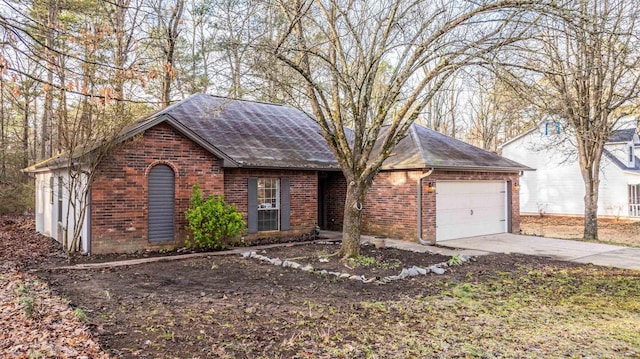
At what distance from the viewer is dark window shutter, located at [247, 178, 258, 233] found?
12.2m

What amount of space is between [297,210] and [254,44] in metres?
6.42

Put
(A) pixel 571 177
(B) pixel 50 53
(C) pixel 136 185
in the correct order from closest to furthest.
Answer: (B) pixel 50 53
(C) pixel 136 185
(A) pixel 571 177

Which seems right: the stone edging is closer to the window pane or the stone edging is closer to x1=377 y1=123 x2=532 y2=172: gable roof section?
the window pane

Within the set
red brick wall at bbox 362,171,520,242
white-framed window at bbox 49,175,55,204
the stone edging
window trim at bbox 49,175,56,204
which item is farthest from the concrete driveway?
white-framed window at bbox 49,175,55,204

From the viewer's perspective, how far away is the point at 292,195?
516 inches

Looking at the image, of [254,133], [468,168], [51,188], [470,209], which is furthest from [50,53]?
[470,209]

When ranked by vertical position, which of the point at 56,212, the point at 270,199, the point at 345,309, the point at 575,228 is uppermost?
the point at 270,199

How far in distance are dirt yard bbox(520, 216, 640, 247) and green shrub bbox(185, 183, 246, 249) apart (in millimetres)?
12433

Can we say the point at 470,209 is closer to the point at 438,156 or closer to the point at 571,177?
the point at 438,156

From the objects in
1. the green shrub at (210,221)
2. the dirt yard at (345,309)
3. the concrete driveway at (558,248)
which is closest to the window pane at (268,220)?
the green shrub at (210,221)

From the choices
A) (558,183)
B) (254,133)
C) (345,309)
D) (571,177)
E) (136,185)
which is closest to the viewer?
(345,309)

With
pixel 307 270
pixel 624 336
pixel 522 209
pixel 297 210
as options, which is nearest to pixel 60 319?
pixel 307 270

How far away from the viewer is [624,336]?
4.82 metres

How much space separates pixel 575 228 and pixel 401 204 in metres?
11.9
